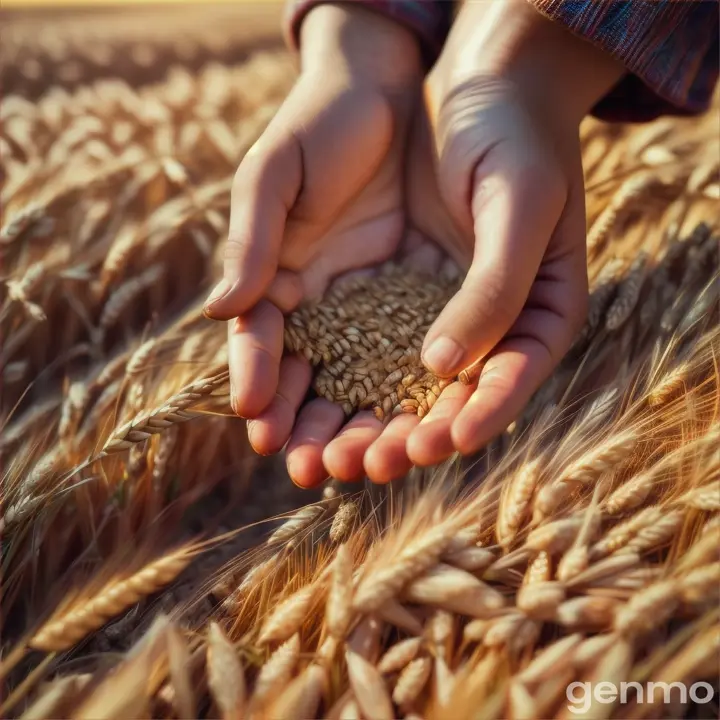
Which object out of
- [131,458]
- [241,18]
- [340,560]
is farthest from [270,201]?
[241,18]

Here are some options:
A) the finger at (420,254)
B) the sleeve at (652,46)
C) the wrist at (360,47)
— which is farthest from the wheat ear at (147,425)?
the sleeve at (652,46)

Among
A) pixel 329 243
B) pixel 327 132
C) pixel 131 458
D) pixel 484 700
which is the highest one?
pixel 327 132

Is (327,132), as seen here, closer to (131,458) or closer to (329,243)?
(329,243)

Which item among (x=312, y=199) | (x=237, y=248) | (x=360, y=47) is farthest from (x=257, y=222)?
(x=360, y=47)

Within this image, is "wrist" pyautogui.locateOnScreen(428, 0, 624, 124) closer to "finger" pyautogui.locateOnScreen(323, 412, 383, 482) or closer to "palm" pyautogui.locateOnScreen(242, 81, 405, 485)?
"palm" pyautogui.locateOnScreen(242, 81, 405, 485)

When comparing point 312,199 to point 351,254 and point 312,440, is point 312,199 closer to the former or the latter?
point 351,254

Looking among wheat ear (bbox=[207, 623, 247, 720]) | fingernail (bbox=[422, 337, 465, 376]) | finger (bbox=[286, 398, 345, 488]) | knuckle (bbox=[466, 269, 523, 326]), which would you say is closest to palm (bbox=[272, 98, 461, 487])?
finger (bbox=[286, 398, 345, 488])
